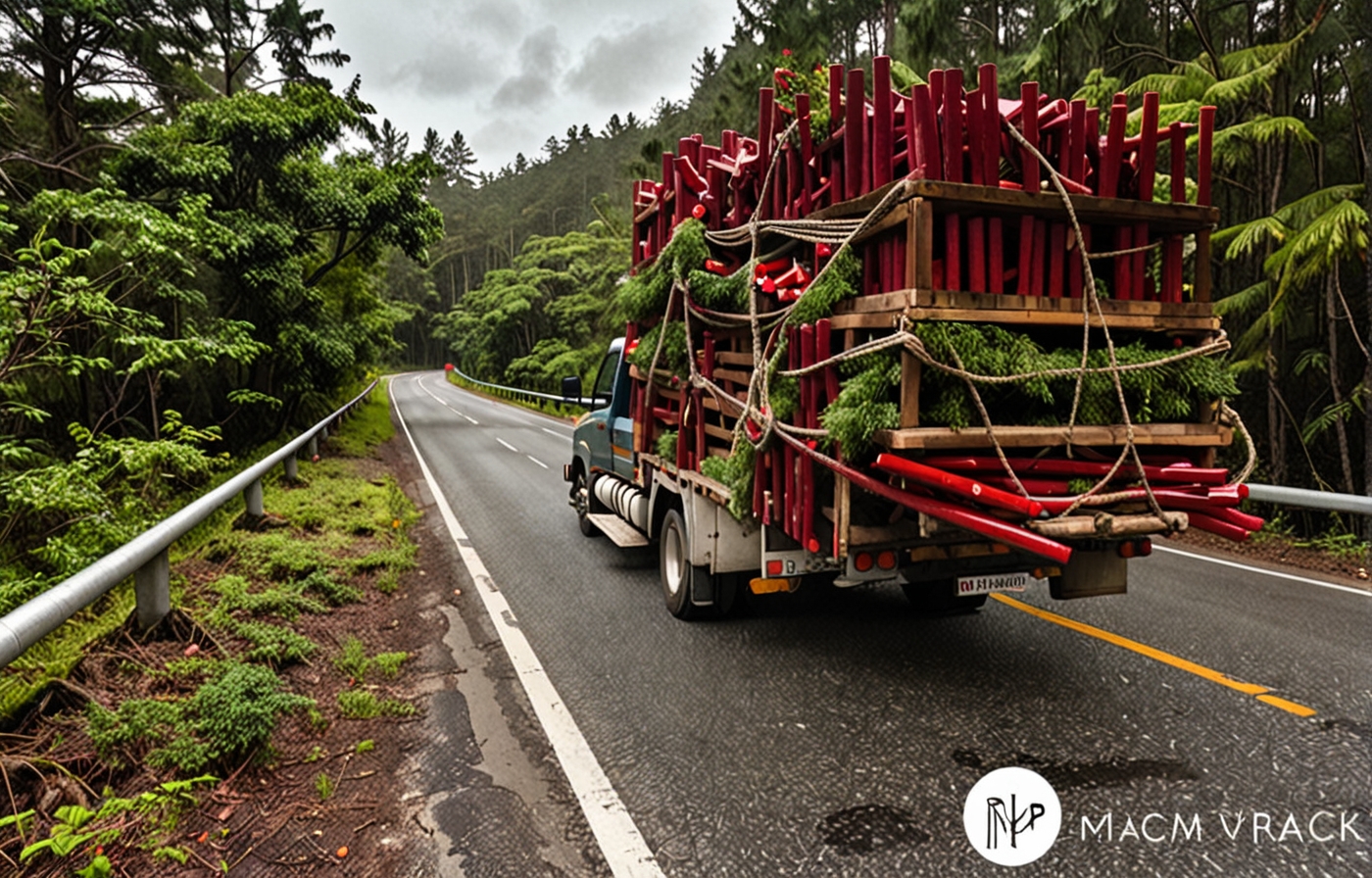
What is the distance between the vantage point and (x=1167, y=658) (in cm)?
480

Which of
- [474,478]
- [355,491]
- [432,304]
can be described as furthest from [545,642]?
[432,304]

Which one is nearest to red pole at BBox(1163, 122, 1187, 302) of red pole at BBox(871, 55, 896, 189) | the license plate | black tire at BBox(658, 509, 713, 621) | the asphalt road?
red pole at BBox(871, 55, 896, 189)

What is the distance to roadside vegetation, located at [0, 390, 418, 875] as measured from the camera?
290 centimetres

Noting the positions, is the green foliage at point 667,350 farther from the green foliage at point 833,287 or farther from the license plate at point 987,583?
the license plate at point 987,583

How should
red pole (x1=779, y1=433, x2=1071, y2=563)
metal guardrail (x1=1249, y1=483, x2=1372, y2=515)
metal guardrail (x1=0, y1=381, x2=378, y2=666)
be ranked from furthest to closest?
metal guardrail (x1=1249, y1=483, x2=1372, y2=515), red pole (x1=779, y1=433, x2=1071, y2=563), metal guardrail (x1=0, y1=381, x2=378, y2=666)

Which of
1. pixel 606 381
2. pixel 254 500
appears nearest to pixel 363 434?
pixel 254 500

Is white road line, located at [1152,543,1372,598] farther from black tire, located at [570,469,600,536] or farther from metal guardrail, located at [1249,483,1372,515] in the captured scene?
black tire, located at [570,469,600,536]

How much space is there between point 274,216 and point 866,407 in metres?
14.4

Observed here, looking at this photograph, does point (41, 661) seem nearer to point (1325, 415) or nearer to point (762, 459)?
point (762, 459)

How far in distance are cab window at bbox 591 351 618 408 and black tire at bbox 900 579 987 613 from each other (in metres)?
3.93

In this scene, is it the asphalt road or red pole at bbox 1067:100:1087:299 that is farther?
red pole at bbox 1067:100:1087:299

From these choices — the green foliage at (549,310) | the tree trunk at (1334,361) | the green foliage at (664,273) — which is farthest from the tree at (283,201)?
the green foliage at (549,310)

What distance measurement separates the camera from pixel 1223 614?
575 cm

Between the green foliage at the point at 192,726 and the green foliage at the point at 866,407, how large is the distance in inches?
122
